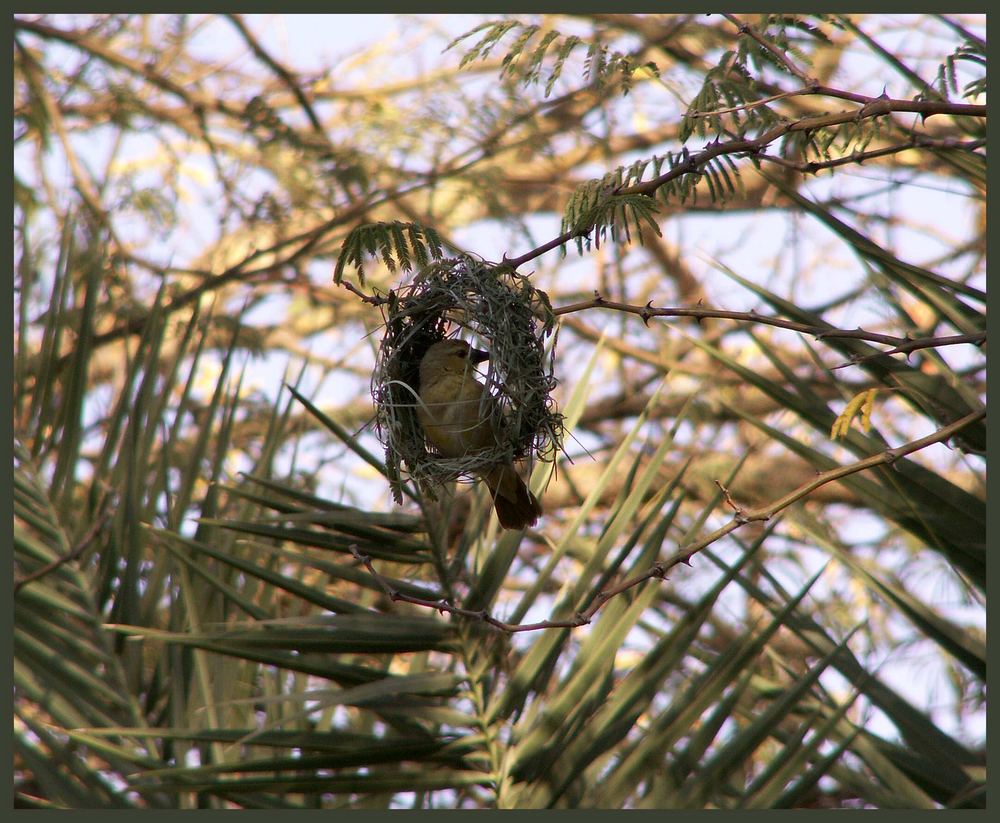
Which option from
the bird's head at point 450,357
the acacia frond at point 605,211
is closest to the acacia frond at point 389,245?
the acacia frond at point 605,211

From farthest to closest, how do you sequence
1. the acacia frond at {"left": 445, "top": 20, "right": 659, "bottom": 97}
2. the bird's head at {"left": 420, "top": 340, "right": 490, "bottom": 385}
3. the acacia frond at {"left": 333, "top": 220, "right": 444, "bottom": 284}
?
the bird's head at {"left": 420, "top": 340, "right": 490, "bottom": 385} → the acacia frond at {"left": 445, "top": 20, "right": 659, "bottom": 97} → the acacia frond at {"left": 333, "top": 220, "right": 444, "bottom": 284}

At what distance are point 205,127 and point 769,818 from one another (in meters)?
5.47

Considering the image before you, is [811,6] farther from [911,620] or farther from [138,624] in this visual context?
[138,624]

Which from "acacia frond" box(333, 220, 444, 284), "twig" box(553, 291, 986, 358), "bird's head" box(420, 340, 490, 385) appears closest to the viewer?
"twig" box(553, 291, 986, 358)

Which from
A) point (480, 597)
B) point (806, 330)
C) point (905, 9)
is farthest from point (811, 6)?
point (480, 597)

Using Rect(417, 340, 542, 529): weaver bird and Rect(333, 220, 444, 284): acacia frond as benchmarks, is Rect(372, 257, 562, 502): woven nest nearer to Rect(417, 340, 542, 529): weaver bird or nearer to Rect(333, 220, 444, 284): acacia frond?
Rect(417, 340, 542, 529): weaver bird

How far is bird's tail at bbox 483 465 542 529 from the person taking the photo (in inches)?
130

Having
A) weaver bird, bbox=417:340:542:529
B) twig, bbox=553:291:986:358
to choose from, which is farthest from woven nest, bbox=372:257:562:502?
twig, bbox=553:291:986:358

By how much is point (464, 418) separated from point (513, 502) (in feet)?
Answer: 1.14

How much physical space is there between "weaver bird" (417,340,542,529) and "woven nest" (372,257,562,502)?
39 mm

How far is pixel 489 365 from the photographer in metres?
2.99

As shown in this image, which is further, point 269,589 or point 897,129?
point 269,589

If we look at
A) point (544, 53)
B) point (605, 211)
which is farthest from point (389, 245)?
point (544, 53)

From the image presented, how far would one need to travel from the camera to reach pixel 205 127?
7.20m
